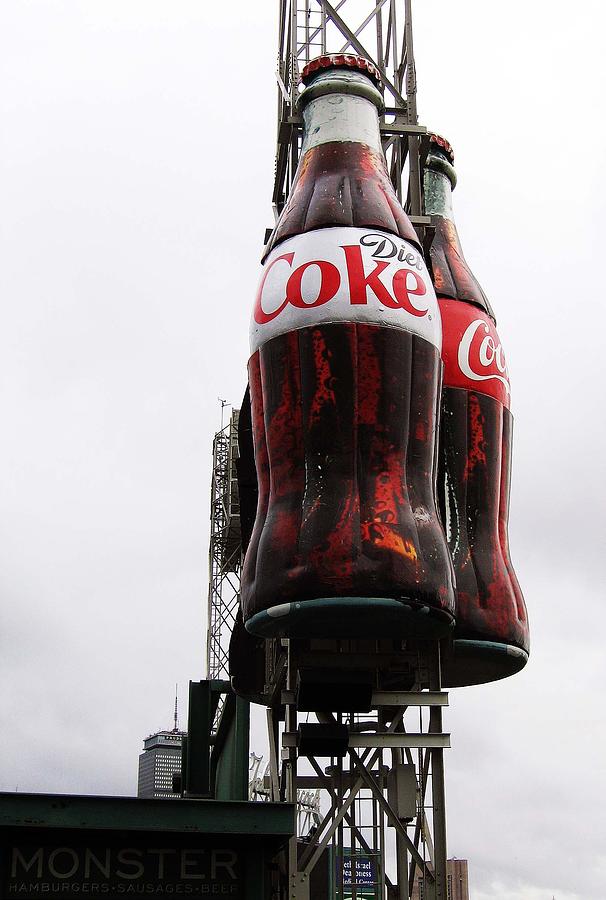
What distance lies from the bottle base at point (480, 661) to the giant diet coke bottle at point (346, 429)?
2480 mm

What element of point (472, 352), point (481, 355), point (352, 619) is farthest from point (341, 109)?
point (352, 619)

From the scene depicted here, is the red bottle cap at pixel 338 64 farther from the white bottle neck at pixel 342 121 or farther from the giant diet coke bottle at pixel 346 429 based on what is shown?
the giant diet coke bottle at pixel 346 429

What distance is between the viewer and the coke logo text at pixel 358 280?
56.1 feet

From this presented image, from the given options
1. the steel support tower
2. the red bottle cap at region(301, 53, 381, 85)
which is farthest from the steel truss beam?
the red bottle cap at region(301, 53, 381, 85)

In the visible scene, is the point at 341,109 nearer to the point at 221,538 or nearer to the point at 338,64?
the point at 338,64

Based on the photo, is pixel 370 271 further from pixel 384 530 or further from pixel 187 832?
pixel 187 832

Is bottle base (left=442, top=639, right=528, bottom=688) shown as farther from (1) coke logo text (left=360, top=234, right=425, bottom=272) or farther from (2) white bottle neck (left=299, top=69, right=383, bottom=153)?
(2) white bottle neck (left=299, top=69, right=383, bottom=153)

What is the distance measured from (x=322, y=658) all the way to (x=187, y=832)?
4.37 meters

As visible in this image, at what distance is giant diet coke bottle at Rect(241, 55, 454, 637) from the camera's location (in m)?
15.8

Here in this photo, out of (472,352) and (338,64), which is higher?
(338,64)

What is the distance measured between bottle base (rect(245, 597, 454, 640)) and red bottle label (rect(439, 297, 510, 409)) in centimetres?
515

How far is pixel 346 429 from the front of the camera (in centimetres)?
1642

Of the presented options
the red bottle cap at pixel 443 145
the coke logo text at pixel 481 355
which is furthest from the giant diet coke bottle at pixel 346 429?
the red bottle cap at pixel 443 145

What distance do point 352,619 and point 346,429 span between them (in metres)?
2.68
